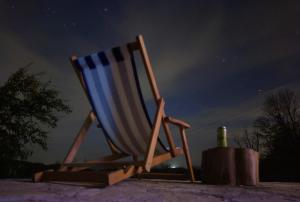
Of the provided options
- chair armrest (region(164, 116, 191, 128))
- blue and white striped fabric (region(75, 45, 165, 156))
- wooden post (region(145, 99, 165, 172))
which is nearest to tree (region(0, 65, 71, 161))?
blue and white striped fabric (region(75, 45, 165, 156))

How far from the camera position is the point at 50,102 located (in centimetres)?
1151

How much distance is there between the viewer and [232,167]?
2633 millimetres

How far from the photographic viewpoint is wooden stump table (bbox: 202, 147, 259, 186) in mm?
2604

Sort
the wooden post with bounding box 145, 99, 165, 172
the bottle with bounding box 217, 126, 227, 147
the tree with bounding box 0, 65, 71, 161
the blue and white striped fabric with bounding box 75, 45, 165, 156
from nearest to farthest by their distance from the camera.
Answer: the wooden post with bounding box 145, 99, 165, 172, the blue and white striped fabric with bounding box 75, 45, 165, 156, the bottle with bounding box 217, 126, 227, 147, the tree with bounding box 0, 65, 71, 161

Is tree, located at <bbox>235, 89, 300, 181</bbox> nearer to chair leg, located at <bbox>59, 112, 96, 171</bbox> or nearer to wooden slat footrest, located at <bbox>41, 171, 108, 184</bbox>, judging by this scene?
chair leg, located at <bbox>59, 112, 96, 171</bbox>

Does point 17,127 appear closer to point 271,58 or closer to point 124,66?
point 124,66

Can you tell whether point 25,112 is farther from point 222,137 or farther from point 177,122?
point 222,137

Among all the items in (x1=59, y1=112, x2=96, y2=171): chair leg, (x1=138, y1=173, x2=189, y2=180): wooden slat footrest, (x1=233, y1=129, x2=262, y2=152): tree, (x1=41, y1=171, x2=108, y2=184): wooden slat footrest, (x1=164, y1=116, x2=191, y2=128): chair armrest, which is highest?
(x1=233, y1=129, x2=262, y2=152): tree

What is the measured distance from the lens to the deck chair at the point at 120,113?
7.54ft

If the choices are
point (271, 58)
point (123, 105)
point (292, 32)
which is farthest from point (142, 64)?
point (271, 58)

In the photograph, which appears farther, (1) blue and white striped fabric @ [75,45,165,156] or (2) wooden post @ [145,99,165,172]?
(1) blue and white striped fabric @ [75,45,165,156]

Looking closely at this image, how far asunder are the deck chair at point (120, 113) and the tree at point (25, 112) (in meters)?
8.95

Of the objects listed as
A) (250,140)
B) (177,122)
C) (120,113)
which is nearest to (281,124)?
(250,140)

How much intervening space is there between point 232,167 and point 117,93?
119cm
